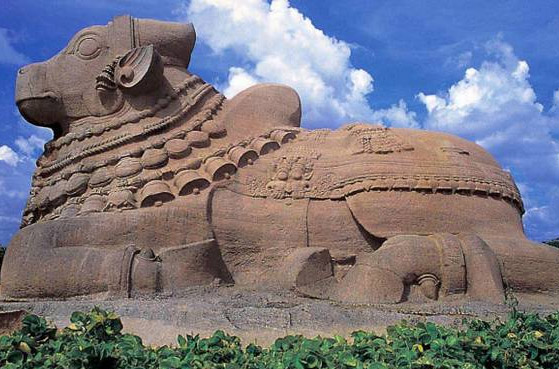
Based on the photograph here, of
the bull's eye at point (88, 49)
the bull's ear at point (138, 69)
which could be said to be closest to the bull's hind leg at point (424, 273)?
the bull's ear at point (138, 69)

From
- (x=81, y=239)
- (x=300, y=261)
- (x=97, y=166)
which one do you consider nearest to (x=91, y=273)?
(x=81, y=239)

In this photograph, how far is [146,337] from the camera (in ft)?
13.1

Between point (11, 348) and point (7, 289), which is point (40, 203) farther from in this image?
point (11, 348)

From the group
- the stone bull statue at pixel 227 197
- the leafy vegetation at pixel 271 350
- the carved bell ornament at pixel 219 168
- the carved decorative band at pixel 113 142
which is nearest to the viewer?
the leafy vegetation at pixel 271 350

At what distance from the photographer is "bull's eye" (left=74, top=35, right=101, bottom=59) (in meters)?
6.34

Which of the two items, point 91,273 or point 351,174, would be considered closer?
point 91,273

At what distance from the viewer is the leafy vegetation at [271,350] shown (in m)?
2.79

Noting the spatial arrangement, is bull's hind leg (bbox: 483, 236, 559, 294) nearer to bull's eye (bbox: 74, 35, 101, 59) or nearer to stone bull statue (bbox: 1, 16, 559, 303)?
stone bull statue (bbox: 1, 16, 559, 303)

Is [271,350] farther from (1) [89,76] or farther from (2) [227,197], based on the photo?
(1) [89,76]

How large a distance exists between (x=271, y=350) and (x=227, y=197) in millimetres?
2861

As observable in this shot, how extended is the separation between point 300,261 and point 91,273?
1.63m

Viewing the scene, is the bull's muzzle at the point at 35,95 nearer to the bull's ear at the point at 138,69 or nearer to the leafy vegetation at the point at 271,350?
the bull's ear at the point at 138,69

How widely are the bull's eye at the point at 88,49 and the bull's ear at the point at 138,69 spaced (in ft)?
1.08

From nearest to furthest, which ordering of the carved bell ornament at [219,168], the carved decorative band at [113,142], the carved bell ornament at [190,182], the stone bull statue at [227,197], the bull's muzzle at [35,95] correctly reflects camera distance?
the stone bull statue at [227,197] < the carved bell ornament at [190,182] < the carved bell ornament at [219,168] < the carved decorative band at [113,142] < the bull's muzzle at [35,95]
